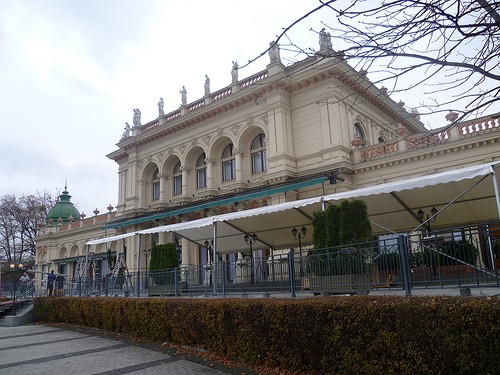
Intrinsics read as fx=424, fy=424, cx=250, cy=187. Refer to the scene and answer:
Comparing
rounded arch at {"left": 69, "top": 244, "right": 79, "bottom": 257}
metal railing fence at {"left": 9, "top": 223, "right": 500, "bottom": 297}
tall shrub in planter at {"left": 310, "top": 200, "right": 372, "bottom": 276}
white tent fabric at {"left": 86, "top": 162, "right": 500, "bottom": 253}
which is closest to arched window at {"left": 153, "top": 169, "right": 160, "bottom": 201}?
rounded arch at {"left": 69, "top": 244, "right": 79, "bottom": 257}

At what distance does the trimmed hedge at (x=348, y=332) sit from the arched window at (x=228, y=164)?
16430 mm

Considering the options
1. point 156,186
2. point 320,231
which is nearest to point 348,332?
point 320,231

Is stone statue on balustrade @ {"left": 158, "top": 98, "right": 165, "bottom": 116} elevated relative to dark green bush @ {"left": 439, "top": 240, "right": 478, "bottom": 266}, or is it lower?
elevated

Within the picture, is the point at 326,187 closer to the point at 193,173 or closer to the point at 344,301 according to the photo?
the point at 193,173

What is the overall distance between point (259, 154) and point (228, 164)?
2.62 meters

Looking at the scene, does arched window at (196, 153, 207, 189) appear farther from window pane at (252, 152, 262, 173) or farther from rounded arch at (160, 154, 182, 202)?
window pane at (252, 152, 262, 173)

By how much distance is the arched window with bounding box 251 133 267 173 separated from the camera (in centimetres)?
2497

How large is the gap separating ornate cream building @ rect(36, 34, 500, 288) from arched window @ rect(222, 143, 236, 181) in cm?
6

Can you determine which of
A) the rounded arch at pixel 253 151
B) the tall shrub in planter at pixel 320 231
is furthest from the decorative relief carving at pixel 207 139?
the tall shrub in planter at pixel 320 231

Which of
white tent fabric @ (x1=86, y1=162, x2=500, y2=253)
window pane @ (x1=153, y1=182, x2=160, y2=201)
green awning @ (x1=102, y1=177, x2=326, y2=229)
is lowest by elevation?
white tent fabric @ (x1=86, y1=162, x2=500, y2=253)

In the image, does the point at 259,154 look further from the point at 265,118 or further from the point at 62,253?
the point at 62,253

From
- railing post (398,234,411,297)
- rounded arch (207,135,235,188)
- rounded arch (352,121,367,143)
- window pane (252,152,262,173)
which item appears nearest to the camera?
railing post (398,234,411,297)

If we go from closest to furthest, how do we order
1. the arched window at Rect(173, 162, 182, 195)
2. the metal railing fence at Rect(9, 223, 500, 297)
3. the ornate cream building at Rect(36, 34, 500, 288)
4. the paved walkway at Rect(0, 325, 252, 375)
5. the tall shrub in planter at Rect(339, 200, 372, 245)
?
the metal railing fence at Rect(9, 223, 500, 297)
the paved walkway at Rect(0, 325, 252, 375)
the tall shrub in planter at Rect(339, 200, 372, 245)
the ornate cream building at Rect(36, 34, 500, 288)
the arched window at Rect(173, 162, 182, 195)

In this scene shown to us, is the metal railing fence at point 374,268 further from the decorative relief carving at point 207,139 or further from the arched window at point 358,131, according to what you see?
the decorative relief carving at point 207,139
